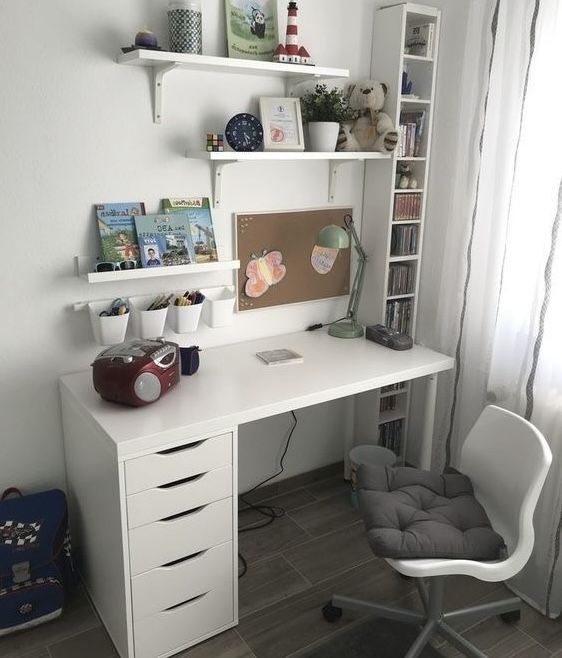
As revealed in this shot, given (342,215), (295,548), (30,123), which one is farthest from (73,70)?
(295,548)

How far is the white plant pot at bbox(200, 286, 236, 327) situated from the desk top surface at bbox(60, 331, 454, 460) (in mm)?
135

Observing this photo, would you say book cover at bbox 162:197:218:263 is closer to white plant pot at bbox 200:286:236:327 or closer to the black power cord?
white plant pot at bbox 200:286:236:327

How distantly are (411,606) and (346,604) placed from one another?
280 millimetres

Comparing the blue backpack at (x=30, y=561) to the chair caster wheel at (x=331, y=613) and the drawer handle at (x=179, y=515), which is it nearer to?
the drawer handle at (x=179, y=515)

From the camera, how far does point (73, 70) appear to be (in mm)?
1951

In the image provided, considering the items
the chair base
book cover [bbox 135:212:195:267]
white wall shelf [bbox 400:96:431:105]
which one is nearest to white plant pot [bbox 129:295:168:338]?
book cover [bbox 135:212:195:267]

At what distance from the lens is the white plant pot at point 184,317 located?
2.21m

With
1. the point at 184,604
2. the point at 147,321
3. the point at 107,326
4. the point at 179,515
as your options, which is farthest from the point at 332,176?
the point at 184,604

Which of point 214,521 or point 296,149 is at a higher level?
point 296,149

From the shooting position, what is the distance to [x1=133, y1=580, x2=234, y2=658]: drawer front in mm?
1859

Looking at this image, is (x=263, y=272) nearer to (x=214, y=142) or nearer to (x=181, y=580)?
(x=214, y=142)

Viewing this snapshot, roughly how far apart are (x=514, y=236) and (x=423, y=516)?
1.03 m

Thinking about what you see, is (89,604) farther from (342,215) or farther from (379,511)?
(342,215)

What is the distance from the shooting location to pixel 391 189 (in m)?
2.57
